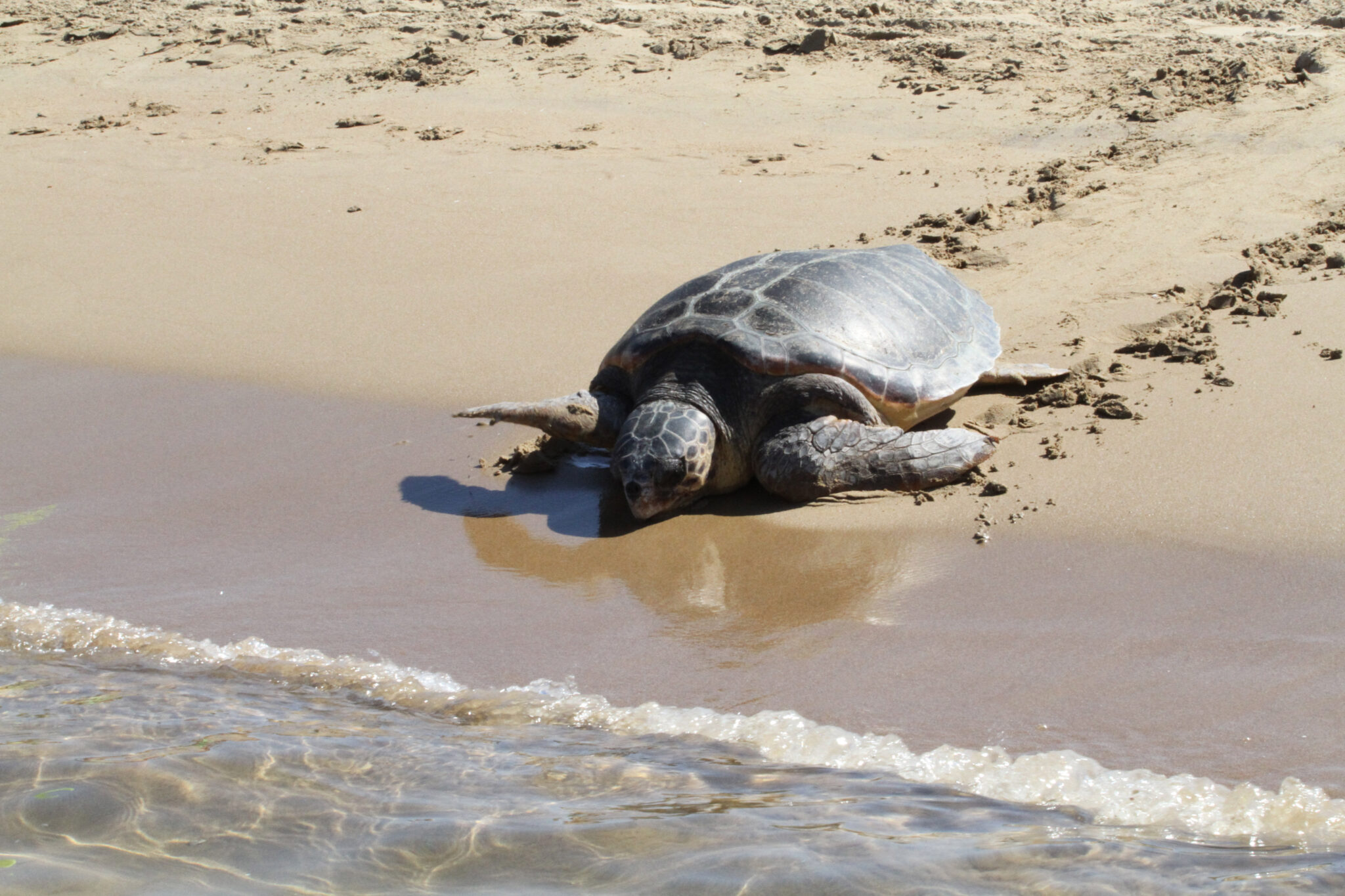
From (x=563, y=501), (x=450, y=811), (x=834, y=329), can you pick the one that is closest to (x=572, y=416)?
(x=563, y=501)

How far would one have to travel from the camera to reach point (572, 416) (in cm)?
443

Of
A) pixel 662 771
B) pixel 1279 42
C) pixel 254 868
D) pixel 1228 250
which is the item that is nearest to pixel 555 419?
pixel 662 771

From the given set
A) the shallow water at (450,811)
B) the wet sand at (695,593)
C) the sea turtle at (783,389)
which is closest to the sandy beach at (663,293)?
the wet sand at (695,593)

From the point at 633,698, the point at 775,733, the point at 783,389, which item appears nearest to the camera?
the point at 775,733

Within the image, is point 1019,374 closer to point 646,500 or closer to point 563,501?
point 646,500

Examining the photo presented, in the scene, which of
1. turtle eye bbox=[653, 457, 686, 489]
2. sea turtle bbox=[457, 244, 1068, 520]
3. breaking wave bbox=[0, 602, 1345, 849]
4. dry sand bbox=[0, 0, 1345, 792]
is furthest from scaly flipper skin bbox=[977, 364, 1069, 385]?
breaking wave bbox=[0, 602, 1345, 849]

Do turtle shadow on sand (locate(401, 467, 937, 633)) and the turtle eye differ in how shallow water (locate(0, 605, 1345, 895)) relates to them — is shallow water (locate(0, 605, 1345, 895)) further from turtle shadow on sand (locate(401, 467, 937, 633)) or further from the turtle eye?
the turtle eye

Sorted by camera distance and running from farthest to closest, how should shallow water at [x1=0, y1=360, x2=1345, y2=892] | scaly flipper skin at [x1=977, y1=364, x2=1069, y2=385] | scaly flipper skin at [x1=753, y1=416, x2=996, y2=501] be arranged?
1. scaly flipper skin at [x1=977, y1=364, x2=1069, y2=385]
2. scaly flipper skin at [x1=753, y1=416, x2=996, y2=501]
3. shallow water at [x1=0, y1=360, x2=1345, y2=892]

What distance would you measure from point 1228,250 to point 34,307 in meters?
6.52

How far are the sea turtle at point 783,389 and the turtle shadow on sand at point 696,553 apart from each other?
159 mm

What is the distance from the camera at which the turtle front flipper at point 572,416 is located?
4.38 m

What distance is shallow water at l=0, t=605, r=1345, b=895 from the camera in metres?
2.17

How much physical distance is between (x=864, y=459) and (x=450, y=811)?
2.12 meters

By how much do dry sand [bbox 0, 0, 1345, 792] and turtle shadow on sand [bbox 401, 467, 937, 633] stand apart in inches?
0.9
